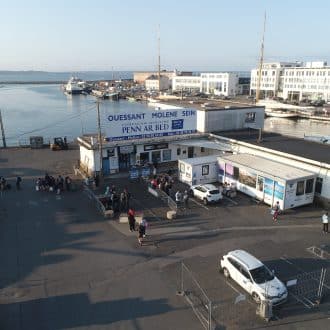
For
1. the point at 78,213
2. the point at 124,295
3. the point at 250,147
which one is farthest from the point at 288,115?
the point at 124,295

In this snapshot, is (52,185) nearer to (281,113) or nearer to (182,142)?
(182,142)

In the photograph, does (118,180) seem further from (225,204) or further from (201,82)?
(201,82)

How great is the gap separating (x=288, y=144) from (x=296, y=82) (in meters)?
100

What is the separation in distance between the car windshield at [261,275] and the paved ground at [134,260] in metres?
1.02

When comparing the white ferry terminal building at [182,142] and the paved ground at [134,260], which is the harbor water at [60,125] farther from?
the paved ground at [134,260]

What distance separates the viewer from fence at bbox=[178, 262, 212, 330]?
497 inches

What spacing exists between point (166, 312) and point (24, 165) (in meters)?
27.0

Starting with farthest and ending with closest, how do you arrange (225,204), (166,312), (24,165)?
(24,165) < (225,204) < (166,312)

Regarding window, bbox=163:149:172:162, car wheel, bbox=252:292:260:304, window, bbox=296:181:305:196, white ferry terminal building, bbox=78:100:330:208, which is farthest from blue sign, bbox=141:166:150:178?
car wheel, bbox=252:292:260:304

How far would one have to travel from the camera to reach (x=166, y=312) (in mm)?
12930

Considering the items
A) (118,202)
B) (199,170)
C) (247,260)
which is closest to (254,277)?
(247,260)

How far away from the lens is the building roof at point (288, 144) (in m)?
26.2

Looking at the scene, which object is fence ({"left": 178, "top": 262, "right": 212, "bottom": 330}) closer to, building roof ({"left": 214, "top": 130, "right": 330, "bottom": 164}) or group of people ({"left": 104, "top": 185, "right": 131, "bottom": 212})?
group of people ({"left": 104, "top": 185, "right": 131, "bottom": 212})

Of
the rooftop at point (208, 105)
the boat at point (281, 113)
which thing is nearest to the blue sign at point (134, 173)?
the rooftop at point (208, 105)
